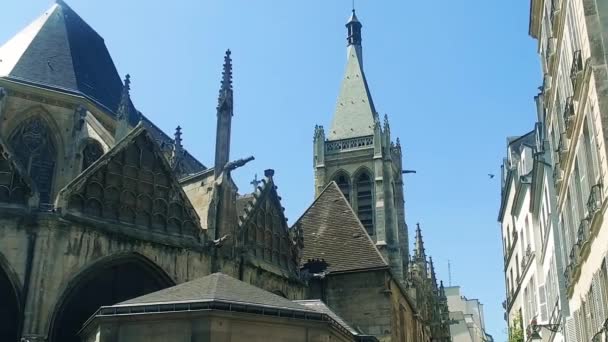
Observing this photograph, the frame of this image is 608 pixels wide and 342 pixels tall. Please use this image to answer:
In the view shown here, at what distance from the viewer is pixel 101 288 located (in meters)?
15.0

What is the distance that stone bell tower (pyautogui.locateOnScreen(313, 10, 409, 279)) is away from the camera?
49312mm

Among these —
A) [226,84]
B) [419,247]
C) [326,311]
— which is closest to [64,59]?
[226,84]

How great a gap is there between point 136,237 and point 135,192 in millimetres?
1167

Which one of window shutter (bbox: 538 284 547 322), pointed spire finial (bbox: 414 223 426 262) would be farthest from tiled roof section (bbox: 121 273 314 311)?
pointed spire finial (bbox: 414 223 426 262)

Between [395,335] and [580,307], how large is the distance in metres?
8.99

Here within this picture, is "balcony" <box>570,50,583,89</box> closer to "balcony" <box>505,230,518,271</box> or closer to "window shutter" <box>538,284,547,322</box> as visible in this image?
"window shutter" <box>538,284,547,322</box>

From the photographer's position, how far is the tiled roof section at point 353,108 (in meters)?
55.2

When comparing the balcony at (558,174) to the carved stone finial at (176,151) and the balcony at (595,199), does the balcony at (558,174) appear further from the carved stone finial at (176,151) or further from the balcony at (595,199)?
the carved stone finial at (176,151)

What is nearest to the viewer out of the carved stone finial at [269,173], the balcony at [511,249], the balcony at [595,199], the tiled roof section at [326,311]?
the balcony at [595,199]

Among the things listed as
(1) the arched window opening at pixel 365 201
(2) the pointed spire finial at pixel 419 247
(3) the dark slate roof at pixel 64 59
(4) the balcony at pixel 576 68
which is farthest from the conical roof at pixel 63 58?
(1) the arched window opening at pixel 365 201

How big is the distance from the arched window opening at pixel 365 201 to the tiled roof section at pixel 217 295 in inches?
1526

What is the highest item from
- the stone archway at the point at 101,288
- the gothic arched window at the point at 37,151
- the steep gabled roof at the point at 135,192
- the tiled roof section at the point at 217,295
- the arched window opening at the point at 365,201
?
the arched window opening at the point at 365,201

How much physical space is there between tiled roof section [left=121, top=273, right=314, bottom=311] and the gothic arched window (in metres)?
10.8

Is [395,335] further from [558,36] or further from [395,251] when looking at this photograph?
[395,251]
